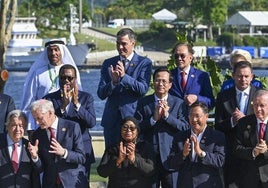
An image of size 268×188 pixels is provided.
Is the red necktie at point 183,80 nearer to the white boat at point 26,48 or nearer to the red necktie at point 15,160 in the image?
the red necktie at point 15,160

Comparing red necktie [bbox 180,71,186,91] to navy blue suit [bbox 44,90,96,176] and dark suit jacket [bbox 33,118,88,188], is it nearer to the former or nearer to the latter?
navy blue suit [bbox 44,90,96,176]

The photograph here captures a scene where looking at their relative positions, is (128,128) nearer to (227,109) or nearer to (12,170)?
(227,109)

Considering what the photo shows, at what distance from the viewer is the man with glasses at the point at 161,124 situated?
25.0ft

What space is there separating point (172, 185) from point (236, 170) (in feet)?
2.20

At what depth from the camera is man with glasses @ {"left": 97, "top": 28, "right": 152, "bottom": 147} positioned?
7812 mm

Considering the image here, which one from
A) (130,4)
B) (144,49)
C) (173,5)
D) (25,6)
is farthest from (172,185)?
(130,4)

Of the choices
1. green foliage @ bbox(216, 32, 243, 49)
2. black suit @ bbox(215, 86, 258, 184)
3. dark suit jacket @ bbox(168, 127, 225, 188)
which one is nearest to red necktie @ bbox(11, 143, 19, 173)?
dark suit jacket @ bbox(168, 127, 225, 188)

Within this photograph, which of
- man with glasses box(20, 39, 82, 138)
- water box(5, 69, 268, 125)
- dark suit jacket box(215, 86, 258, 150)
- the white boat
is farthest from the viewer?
the white boat

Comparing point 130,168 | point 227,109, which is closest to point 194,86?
point 227,109

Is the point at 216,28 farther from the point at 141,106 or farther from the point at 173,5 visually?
the point at 141,106

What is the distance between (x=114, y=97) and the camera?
803 centimetres

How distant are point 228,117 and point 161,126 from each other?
0.67 meters

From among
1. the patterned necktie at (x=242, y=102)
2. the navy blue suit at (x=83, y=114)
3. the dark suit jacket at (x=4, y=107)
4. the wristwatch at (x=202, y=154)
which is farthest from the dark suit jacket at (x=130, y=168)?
the dark suit jacket at (x=4, y=107)

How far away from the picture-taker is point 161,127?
25.3ft
